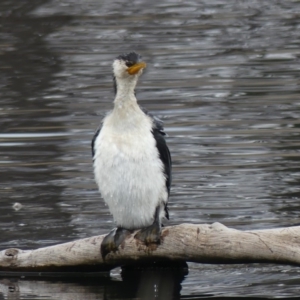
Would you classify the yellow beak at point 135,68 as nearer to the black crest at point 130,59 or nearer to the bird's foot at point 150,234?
the black crest at point 130,59

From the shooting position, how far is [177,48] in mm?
16578

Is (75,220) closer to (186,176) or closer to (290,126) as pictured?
(186,176)

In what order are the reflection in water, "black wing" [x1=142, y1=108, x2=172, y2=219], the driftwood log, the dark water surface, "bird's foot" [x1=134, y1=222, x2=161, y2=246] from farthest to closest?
the reflection in water, the dark water surface, "black wing" [x1=142, y1=108, x2=172, y2=219], "bird's foot" [x1=134, y1=222, x2=161, y2=246], the driftwood log

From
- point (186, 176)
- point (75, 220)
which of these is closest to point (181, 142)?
point (186, 176)

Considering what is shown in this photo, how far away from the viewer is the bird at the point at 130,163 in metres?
7.50

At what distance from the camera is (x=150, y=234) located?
752 cm

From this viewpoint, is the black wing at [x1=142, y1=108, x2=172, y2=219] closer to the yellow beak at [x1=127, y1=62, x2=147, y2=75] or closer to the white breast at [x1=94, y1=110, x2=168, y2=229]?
the white breast at [x1=94, y1=110, x2=168, y2=229]

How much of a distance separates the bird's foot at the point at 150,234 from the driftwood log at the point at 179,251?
34 millimetres

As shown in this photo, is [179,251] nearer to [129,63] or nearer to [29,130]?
[129,63]

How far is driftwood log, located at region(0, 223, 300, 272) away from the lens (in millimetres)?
7125

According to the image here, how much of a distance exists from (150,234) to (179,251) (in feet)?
0.82

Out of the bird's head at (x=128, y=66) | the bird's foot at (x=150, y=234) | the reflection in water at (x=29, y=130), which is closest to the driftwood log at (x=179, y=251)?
the bird's foot at (x=150, y=234)

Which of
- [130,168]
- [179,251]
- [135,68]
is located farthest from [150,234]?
[135,68]

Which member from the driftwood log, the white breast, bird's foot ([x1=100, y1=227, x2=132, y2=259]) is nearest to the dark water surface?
the driftwood log
